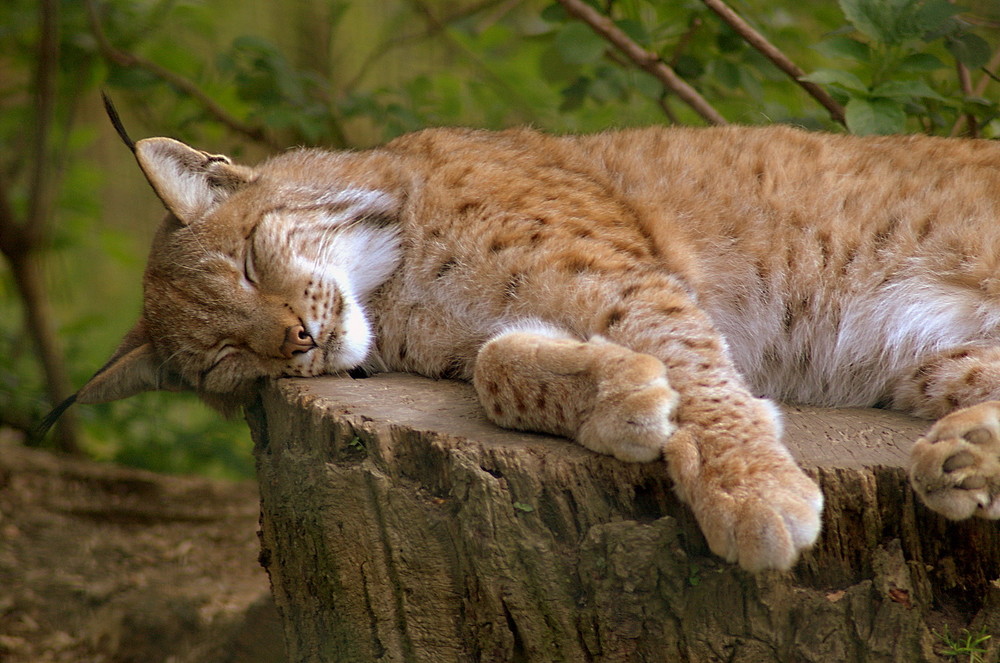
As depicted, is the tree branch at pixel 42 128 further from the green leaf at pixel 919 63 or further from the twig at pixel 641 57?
the green leaf at pixel 919 63

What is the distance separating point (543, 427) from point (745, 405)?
0.50 m

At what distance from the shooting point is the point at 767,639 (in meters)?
2.01

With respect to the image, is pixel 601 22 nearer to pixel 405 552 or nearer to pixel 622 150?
pixel 622 150

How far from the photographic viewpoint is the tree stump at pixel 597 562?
2.02 meters

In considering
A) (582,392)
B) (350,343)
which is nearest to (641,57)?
(350,343)

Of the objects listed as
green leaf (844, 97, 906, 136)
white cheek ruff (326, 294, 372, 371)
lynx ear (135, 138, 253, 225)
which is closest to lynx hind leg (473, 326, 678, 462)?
white cheek ruff (326, 294, 372, 371)

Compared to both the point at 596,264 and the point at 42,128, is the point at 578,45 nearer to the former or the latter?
the point at 596,264

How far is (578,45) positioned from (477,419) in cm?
193

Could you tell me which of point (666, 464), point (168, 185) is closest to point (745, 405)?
point (666, 464)

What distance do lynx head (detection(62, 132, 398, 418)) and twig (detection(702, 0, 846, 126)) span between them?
1.59 m

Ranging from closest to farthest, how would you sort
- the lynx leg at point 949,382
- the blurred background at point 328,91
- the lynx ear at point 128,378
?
the lynx leg at point 949,382, the lynx ear at point 128,378, the blurred background at point 328,91

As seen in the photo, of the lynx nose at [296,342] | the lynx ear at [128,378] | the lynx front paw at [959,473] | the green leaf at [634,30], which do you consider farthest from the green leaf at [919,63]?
the lynx ear at [128,378]

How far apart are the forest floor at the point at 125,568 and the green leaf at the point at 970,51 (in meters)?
3.23

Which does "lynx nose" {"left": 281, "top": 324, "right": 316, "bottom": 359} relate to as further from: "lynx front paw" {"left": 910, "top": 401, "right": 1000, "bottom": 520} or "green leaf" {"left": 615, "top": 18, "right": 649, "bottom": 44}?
"green leaf" {"left": 615, "top": 18, "right": 649, "bottom": 44}
